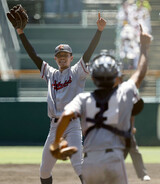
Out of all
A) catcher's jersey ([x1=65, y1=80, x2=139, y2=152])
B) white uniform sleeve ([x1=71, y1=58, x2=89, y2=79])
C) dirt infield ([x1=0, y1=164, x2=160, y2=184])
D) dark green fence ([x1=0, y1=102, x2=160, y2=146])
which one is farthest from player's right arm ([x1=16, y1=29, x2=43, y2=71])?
dark green fence ([x1=0, y1=102, x2=160, y2=146])

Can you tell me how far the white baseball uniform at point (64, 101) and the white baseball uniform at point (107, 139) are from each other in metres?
2.01

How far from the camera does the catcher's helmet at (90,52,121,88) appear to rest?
373 centimetres

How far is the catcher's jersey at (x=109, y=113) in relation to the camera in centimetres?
366

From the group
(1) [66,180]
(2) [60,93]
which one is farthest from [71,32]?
(2) [60,93]

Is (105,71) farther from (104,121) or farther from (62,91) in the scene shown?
(62,91)

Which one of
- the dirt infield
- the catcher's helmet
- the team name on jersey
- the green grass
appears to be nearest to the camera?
the catcher's helmet

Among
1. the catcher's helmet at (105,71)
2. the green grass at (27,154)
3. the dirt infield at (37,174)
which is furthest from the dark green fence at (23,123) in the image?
the catcher's helmet at (105,71)

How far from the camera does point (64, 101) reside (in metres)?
5.77

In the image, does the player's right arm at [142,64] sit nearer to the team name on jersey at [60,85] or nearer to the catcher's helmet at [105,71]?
the catcher's helmet at [105,71]

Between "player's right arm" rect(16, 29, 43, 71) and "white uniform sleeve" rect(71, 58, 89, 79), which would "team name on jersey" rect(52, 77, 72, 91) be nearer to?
"white uniform sleeve" rect(71, 58, 89, 79)

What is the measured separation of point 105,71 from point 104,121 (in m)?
0.36

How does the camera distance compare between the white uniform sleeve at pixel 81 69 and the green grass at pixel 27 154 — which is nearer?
the white uniform sleeve at pixel 81 69

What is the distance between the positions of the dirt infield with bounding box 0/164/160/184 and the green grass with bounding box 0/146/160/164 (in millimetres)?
721

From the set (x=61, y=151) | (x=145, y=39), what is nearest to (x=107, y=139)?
(x=61, y=151)
